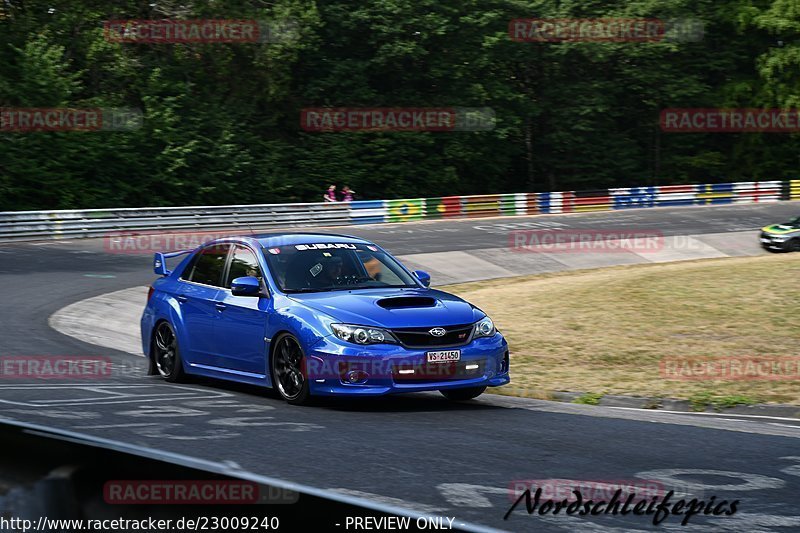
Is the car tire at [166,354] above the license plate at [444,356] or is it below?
below

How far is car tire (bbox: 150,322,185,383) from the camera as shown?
1172 cm

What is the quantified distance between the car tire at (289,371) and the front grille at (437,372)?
855 mm

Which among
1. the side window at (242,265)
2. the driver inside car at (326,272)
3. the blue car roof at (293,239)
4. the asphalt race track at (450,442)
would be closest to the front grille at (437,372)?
the asphalt race track at (450,442)

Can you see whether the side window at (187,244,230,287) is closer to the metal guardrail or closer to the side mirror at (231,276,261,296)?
the side mirror at (231,276,261,296)

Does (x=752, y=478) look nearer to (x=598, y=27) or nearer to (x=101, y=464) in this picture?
(x=101, y=464)

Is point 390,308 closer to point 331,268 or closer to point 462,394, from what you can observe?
point 331,268

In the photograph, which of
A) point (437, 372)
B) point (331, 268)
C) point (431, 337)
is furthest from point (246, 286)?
point (437, 372)

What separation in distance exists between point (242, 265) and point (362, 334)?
2.05 meters

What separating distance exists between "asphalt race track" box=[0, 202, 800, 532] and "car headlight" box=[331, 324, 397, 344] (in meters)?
0.63

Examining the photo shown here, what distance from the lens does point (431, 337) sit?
384 inches

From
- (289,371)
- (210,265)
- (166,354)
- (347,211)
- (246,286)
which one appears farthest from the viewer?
(347,211)

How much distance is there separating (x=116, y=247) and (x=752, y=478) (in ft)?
90.2

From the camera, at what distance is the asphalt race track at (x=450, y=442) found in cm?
595

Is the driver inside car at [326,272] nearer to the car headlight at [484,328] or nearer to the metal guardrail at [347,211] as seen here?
the car headlight at [484,328]
